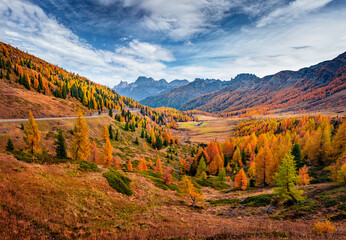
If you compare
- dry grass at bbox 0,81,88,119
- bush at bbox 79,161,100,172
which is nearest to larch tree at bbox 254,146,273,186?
bush at bbox 79,161,100,172

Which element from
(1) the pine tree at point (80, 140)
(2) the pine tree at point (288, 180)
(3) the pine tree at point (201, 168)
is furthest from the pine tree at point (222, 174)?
(1) the pine tree at point (80, 140)

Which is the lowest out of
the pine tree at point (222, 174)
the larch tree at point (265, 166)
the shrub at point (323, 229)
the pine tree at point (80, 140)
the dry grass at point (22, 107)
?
the pine tree at point (222, 174)

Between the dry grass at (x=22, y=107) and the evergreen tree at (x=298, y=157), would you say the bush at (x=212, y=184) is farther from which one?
the dry grass at (x=22, y=107)

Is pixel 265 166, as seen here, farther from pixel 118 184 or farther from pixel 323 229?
pixel 118 184

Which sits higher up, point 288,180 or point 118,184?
point 288,180

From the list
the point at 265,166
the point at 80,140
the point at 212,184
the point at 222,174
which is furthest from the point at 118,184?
the point at 222,174

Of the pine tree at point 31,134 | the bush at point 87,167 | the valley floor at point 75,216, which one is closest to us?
the valley floor at point 75,216

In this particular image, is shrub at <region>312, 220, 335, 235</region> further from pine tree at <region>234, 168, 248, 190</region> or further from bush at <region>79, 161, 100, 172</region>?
pine tree at <region>234, 168, 248, 190</region>

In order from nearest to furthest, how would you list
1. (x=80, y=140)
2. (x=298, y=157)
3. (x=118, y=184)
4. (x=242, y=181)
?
(x=118, y=184)
(x=80, y=140)
(x=298, y=157)
(x=242, y=181)

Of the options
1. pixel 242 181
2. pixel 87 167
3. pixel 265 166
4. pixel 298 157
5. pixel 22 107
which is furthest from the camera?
pixel 22 107

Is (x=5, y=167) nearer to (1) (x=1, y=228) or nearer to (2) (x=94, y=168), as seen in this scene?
(1) (x=1, y=228)

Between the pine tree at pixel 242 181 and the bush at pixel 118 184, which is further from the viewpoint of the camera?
the pine tree at pixel 242 181

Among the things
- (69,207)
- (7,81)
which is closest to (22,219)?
(69,207)

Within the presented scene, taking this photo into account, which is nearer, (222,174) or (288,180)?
(288,180)
